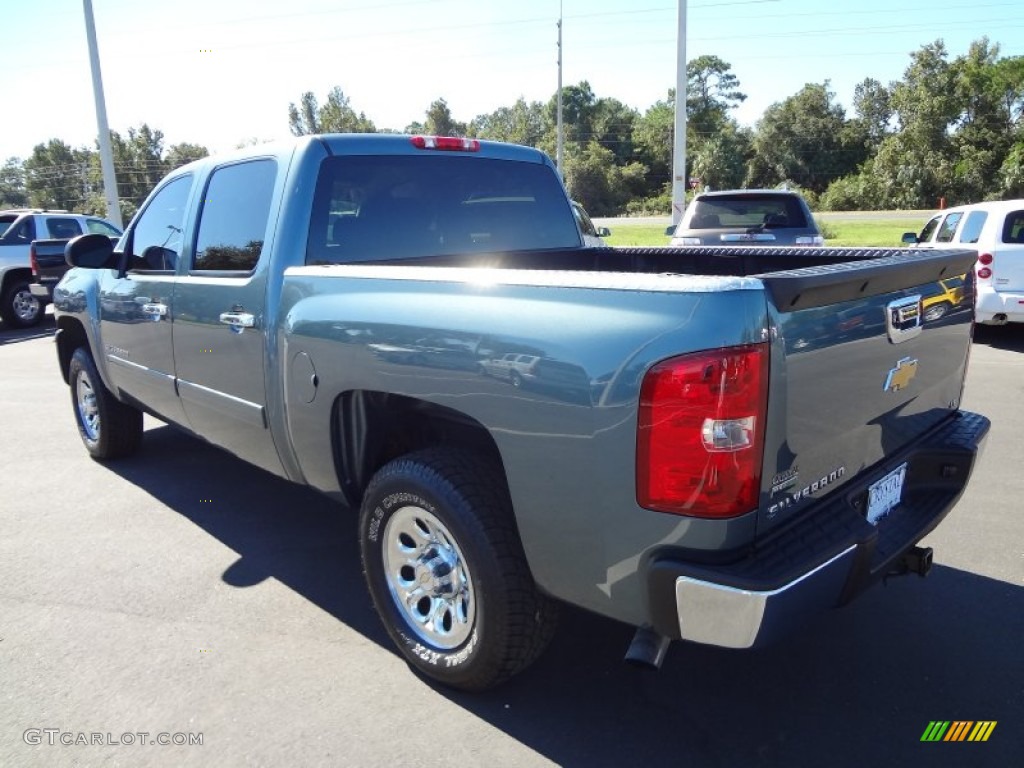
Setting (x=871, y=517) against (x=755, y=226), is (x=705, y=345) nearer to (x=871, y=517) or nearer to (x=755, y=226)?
(x=871, y=517)

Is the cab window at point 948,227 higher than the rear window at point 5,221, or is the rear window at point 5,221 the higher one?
the rear window at point 5,221

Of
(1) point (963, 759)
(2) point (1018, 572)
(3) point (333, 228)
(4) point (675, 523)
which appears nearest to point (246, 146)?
(3) point (333, 228)

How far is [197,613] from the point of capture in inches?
134

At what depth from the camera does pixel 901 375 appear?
2590 millimetres

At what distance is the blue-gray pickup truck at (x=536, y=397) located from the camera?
199 cm

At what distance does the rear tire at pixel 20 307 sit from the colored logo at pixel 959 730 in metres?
14.6

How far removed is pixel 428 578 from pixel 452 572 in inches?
4.7

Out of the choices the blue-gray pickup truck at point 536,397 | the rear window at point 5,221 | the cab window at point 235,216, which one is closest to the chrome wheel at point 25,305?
the rear window at point 5,221

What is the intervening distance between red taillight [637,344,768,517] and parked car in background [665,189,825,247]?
756cm

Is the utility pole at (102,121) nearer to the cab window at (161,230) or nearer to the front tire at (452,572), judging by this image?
the cab window at (161,230)

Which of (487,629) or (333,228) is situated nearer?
(487,629)

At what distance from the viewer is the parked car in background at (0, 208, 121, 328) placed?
13180 millimetres

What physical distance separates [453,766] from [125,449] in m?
4.13

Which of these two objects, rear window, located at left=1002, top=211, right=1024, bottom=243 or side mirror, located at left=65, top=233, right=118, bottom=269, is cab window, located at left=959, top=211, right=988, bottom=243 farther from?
side mirror, located at left=65, top=233, right=118, bottom=269
